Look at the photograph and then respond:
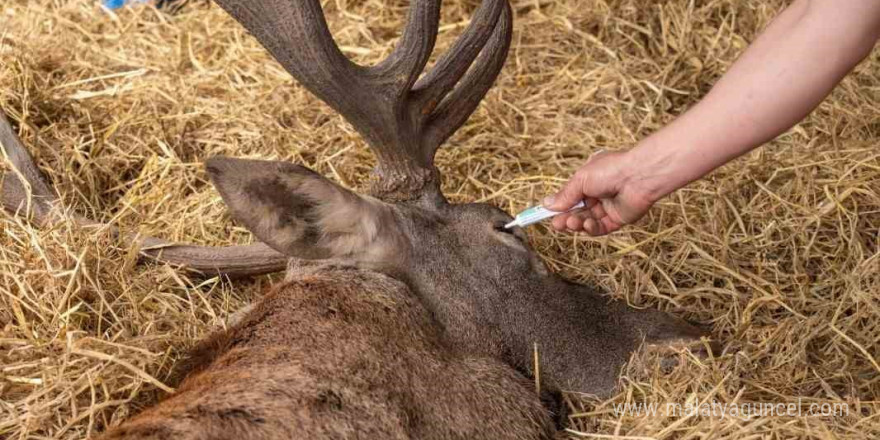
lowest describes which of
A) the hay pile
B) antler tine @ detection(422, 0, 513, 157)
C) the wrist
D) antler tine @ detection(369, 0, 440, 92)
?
the hay pile

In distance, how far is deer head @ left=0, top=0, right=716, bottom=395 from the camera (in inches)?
101

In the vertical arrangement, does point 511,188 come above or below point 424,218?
below

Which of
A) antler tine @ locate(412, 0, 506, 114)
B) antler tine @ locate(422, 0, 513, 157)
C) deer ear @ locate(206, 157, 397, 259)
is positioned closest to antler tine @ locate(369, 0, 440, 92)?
antler tine @ locate(412, 0, 506, 114)

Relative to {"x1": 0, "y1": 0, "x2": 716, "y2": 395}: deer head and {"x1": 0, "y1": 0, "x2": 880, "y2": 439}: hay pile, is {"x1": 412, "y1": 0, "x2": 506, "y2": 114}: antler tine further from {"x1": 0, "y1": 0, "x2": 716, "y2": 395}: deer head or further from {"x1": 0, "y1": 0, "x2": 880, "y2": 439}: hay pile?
{"x1": 0, "y1": 0, "x2": 880, "y2": 439}: hay pile

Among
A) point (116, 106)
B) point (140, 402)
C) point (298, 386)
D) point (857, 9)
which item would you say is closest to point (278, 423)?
point (298, 386)

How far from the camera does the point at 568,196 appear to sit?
9.30 ft

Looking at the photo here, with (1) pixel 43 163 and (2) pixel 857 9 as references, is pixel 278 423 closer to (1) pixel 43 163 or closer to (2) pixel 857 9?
(2) pixel 857 9

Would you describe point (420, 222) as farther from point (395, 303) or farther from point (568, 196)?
point (568, 196)

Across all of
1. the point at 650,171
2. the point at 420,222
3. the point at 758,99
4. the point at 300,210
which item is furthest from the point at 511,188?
the point at 758,99

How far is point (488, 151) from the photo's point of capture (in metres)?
4.30

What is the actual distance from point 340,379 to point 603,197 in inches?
41.5

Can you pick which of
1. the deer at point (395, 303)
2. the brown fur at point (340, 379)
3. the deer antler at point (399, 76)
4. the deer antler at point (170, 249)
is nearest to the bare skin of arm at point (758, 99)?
the deer at point (395, 303)

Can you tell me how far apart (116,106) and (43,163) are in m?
0.66

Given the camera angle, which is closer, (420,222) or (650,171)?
(650,171)
